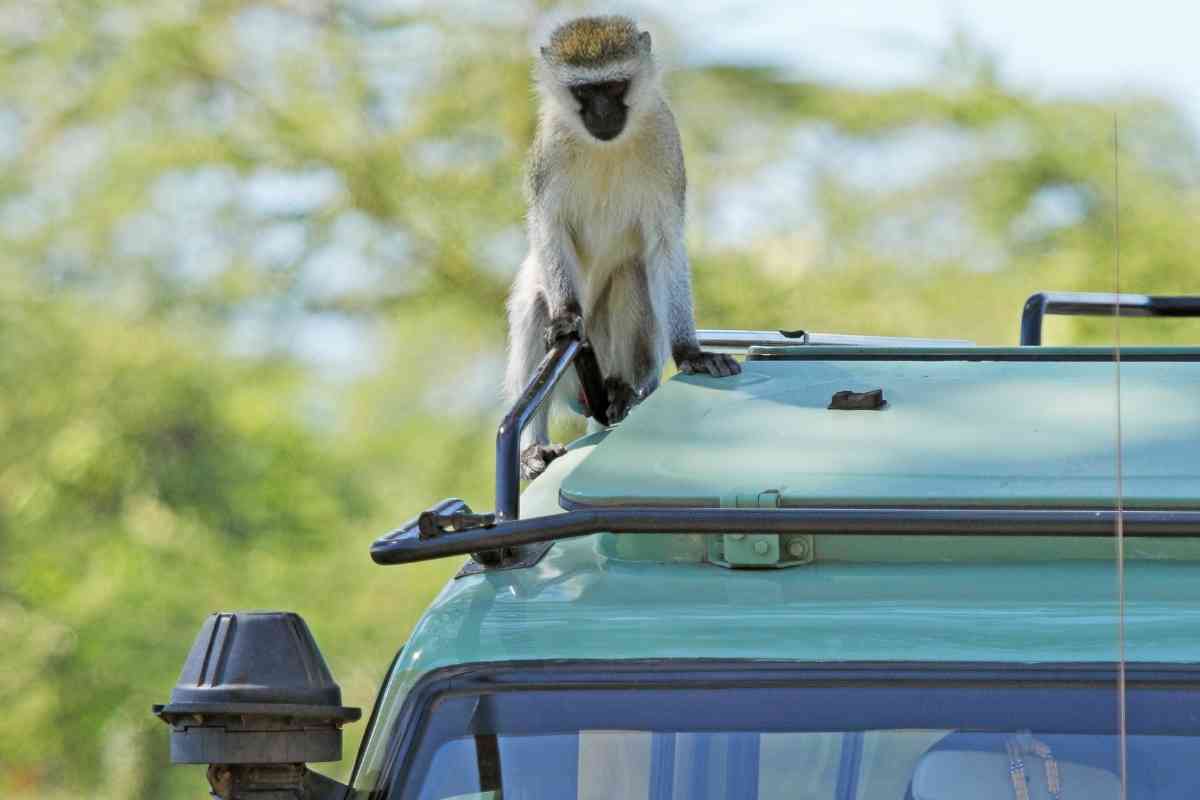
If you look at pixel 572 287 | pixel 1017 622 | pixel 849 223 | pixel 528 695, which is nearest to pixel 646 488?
pixel 528 695

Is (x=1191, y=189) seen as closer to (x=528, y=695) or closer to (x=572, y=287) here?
(x=572, y=287)

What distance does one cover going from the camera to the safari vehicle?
1.87 m

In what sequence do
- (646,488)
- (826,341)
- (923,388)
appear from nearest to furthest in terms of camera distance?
(646,488) → (923,388) → (826,341)

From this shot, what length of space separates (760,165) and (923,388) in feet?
45.3

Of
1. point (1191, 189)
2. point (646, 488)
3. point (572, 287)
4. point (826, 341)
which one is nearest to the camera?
point (646, 488)

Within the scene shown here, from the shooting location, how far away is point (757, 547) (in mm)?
2027

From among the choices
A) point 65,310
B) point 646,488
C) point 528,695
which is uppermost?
point 646,488

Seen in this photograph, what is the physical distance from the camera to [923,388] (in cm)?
249

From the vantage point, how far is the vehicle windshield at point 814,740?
1.86 meters

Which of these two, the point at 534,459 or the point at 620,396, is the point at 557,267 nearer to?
the point at 620,396

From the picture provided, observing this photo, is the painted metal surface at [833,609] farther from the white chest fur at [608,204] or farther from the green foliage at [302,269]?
the green foliage at [302,269]

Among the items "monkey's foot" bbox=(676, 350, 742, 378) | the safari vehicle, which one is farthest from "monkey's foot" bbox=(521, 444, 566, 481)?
the safari vehicle

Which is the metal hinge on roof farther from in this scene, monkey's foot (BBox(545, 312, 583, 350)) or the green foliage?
the green foliage

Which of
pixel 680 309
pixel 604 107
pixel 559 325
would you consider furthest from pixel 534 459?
pixel 604 107
